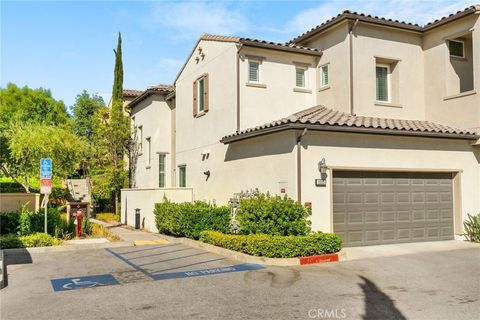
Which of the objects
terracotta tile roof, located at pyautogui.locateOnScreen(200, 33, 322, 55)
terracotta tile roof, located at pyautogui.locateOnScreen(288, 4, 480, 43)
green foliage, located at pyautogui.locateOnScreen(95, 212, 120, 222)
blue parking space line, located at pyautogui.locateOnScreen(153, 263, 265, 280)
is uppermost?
terracotta tile roof, located at pyautogui.locateOnScreen(288, 4, 480, 43)

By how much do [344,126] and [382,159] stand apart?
194 cm

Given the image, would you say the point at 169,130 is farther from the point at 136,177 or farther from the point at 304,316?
the point at 304,316

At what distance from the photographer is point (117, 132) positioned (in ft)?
88.2

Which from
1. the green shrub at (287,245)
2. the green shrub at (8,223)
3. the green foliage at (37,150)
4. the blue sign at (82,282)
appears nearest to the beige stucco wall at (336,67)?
the green shrub at (287,245)

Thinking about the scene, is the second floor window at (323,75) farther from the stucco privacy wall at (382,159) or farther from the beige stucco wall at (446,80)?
the stucco privacy wall at (382,159)

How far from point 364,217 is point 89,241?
30.2 ft

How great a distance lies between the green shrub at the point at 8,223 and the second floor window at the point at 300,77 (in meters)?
11.5

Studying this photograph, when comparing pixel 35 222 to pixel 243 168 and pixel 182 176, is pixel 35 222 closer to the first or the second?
pixel 182 176

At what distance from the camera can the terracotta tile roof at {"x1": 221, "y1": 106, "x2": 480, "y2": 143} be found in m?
13.1

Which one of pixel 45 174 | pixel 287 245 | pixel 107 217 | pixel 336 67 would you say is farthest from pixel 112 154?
pixel 287 245

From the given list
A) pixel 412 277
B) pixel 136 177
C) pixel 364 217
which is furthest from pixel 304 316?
pixel 136 177

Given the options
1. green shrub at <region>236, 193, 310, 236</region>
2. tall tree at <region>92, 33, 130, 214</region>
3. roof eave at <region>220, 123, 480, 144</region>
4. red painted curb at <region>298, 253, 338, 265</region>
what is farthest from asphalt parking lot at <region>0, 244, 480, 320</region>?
tall tree at <region>92, 33, 130, 214</region>

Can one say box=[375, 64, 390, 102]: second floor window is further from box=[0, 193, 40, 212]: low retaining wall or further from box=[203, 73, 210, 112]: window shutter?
box=[0, 193, 40, 212]: low retaining wall

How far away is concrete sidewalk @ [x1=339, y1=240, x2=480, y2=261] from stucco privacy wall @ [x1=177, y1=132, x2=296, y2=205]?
230 centimetres
